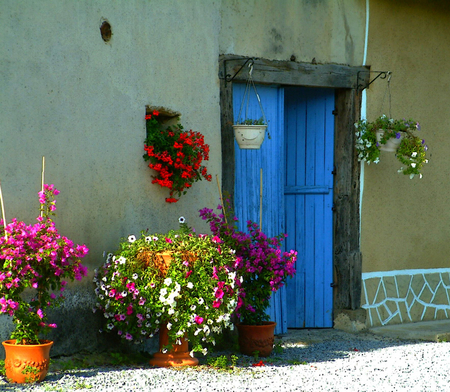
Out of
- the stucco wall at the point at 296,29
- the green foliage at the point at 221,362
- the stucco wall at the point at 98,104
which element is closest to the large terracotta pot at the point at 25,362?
the stucco wall at the point at 98,104

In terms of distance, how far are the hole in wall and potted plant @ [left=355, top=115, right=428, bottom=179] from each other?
2.74 metres

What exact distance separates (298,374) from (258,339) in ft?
2.40

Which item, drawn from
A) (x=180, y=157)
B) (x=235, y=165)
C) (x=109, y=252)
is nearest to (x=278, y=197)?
(x=235, y=165)

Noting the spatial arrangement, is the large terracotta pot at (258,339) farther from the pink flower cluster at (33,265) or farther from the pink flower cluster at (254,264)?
the pink flower cluster at (33,265)

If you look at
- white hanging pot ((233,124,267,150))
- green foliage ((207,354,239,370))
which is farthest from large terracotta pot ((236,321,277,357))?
white hanging pot ((233,124,267,150))

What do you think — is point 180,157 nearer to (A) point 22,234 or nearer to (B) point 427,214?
(A) point 22,234

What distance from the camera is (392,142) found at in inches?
265

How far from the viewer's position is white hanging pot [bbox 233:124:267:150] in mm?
5758

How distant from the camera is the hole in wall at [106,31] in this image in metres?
5.21

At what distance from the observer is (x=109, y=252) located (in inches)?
203

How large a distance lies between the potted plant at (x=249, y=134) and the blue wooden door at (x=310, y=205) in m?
1.47

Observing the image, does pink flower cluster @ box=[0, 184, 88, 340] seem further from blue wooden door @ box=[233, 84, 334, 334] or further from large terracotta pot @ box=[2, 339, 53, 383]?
blue wooden door @ box=[233, 84, 334, 334]

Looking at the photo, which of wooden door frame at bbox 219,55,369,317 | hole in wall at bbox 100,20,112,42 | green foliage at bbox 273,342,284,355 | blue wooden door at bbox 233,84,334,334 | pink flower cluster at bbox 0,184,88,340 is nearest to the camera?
pink flower cluster at bbox 0,184,88,340

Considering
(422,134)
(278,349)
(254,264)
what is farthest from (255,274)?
(422,134)
